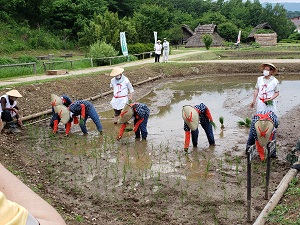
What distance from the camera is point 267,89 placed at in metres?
8.38

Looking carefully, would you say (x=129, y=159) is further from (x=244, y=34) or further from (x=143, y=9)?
(x=244, y=34)

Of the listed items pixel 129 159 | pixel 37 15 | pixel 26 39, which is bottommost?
pixel 129 159

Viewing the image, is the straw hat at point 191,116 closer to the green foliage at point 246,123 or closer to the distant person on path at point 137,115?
the distant person on path at point 137,115

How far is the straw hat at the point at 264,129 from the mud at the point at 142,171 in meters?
0.58

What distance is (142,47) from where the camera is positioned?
92.5 ft

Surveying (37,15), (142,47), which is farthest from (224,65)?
(37,15)

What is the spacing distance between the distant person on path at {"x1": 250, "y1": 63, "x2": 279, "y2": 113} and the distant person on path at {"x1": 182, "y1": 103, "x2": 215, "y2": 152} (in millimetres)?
1248

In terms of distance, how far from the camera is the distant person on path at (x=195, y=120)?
762 centimetres

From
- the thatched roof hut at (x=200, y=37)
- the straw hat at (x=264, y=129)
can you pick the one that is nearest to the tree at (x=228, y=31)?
the thatched roof hut at (x=200, y=37)

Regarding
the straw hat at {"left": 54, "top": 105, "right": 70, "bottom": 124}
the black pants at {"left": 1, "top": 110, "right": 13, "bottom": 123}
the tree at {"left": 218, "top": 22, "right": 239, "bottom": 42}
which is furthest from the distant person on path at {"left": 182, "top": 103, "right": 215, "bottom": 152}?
the tree at {"left": 218, "top": 22, "right": 239, "bottom": 42}

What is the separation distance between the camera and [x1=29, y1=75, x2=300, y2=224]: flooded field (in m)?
5.32

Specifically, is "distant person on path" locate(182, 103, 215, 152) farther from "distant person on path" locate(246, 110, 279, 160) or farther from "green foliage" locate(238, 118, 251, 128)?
"green foliage" locate(238, 118, 251, 128)

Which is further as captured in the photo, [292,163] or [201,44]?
[201,44]

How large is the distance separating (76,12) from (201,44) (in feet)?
55.8
